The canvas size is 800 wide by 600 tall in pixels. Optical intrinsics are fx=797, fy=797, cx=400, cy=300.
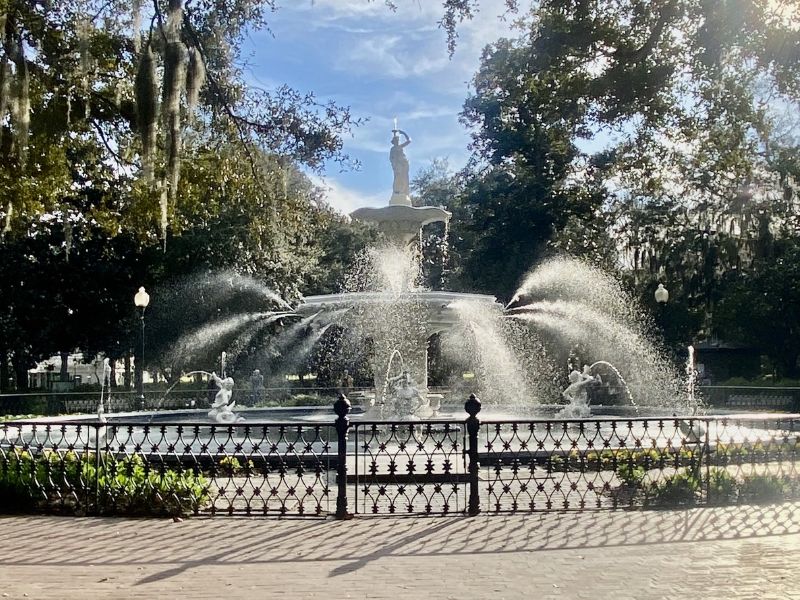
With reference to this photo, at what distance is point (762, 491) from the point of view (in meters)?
9.53

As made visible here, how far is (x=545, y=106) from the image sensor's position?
1209cm

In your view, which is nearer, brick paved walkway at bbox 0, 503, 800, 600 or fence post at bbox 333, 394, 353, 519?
brick paved walkway at bbox 0, 503, 800, 600

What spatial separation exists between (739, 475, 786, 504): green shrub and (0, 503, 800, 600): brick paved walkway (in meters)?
0.53

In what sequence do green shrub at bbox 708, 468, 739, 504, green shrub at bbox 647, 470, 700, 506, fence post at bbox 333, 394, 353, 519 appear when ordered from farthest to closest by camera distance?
1. green shrub at bbox 708, 468, 739, 504
2. green shrub at bbox 647, 470, 700, 506
3. fence post at bbox 333, 394, 353, 519

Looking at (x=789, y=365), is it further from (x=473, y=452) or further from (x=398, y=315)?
(x=473, y=452)

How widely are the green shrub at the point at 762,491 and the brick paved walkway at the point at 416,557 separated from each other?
531mm

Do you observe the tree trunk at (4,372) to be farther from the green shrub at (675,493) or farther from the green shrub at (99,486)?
the green shrub at (675,493)

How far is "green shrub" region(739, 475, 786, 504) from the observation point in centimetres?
951

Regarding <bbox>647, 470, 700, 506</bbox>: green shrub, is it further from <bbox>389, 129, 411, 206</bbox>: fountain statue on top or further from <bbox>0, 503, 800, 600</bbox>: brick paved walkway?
<bbox>389, 129, 411, 206</bbox>: fountain statue on top

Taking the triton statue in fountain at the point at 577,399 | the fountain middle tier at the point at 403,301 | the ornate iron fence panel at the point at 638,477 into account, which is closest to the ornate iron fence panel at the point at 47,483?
the ornate iron fence panel at the point at 638,477

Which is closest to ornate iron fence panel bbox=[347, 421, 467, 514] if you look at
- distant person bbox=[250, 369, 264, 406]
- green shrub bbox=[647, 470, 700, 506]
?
green shrub bbox=[647, 470, 700, 506]

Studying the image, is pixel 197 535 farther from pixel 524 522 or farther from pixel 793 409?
pixel 793 409

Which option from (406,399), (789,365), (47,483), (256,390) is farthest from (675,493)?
(789,365)

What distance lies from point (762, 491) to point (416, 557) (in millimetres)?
4900
